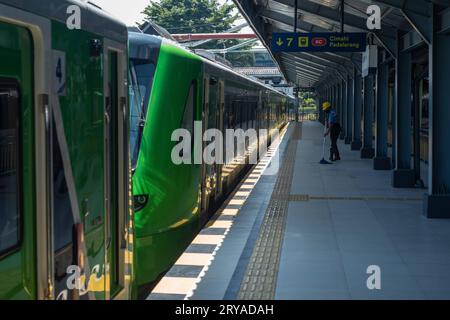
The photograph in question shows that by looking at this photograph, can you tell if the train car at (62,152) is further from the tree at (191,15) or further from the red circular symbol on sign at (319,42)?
the tree at (191,15)

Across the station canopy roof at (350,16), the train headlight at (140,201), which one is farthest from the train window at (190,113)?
the station canopy roof at (350,16)

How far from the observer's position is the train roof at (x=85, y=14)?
2943 mm

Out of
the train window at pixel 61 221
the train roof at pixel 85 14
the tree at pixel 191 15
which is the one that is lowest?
the train window at pixel 61 221

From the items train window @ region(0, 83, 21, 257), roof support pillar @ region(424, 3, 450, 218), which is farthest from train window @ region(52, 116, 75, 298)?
roof support pillar @ region(424, 3, 450, 218)

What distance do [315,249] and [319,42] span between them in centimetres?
732

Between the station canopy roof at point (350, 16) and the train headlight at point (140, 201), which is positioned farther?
the station canopy roof at point (350, 16)

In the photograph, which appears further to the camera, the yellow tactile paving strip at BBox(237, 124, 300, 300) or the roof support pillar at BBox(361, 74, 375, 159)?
the roof support pillar at BBox(361, 74, 375, 159)

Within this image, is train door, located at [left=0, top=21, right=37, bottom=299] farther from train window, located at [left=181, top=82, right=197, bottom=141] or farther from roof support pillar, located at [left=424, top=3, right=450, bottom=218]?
roof support pillar, located at [left=424, top=3, right=450, bottom=218]

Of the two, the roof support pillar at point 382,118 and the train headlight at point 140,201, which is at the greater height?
the roof support pillar at point 382,118

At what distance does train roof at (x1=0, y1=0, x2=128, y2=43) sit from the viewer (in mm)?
2943

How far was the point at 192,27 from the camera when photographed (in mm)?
63688

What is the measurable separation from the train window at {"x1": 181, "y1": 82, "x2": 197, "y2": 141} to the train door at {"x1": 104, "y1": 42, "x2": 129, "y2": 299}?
285 cm
